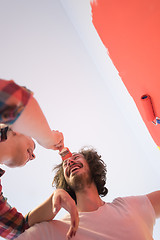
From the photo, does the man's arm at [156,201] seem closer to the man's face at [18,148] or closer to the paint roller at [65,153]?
the paint roller at [65,153]

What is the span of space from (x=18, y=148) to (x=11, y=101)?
21.4 inches

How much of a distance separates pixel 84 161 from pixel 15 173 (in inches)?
34.9

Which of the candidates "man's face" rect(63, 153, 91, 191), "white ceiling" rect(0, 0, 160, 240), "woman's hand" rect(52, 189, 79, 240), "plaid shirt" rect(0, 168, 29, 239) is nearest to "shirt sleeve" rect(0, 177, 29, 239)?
"plaid shirt" rect(0, 168, 29, 239)

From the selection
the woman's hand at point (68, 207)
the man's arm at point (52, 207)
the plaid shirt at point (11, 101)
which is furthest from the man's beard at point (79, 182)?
the plaid shirt at point (11, 101)

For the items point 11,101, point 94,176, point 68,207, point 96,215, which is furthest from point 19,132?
point 94,176

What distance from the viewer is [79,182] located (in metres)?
1.34

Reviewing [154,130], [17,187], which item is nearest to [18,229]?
[154,130]

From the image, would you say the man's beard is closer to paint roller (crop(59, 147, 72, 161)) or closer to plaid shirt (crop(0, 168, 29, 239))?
paint roller (crop(59, 147, 72, 161))

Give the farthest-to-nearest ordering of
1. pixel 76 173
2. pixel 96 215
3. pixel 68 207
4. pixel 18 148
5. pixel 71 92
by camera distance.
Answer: pixel 71 92
pixel 76 173
pixel 96 215
pixel 18 148
pixel 68 207

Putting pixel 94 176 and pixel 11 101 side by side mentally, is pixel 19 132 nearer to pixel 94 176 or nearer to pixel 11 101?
pixel 11 101

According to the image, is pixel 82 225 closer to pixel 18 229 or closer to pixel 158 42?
pixel 18 229

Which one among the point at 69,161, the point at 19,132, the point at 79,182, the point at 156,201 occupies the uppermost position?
the point at 19,132

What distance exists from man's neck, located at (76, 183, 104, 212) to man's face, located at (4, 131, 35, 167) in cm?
44

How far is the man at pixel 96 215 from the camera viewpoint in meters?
1.00
